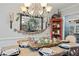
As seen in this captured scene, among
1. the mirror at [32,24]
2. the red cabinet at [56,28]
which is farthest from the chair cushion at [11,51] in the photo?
the red cabinet at [56,28]

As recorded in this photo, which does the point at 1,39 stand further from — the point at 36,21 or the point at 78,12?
the point at 78,12

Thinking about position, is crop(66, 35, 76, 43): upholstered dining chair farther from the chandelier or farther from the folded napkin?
the chandelier

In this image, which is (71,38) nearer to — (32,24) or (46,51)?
(46,51)

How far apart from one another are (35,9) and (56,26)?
1.50 ft

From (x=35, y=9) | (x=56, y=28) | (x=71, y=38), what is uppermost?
(x=35, y=9)

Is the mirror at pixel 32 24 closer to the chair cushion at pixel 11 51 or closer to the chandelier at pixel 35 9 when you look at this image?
the chandelier at pixel 35 9

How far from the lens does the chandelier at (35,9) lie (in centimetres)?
219

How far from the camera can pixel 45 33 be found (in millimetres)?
2207

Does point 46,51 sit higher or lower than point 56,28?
lower

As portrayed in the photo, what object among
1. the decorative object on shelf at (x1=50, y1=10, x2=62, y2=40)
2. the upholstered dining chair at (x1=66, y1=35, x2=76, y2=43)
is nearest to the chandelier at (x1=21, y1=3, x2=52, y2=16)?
the decorative object on shelf at (x1=50, y1=10, x2=62, y2=40)

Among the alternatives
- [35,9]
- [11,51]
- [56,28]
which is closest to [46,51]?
[56,28]

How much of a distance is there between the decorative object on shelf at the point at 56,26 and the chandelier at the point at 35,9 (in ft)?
0.55

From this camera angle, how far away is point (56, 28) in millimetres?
2242

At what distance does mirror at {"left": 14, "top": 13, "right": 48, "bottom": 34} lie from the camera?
2213mm
